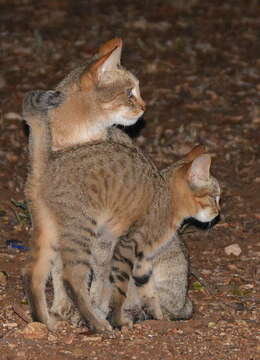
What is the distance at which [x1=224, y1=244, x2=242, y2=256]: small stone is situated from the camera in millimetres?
8445

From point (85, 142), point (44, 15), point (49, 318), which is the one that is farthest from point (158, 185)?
A: point (44, 15)

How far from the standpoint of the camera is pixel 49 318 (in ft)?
22.0

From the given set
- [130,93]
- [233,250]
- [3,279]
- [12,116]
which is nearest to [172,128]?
[12,116]

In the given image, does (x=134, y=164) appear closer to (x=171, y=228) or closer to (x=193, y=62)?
(x=171, y=228)

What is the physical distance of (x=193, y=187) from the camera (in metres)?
7.35

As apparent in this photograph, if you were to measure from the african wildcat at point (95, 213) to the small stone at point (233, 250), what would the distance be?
1302 mm

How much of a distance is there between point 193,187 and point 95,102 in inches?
45.0

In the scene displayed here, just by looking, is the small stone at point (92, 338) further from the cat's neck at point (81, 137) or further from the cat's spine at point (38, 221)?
the cat's neck at point (81, 137)

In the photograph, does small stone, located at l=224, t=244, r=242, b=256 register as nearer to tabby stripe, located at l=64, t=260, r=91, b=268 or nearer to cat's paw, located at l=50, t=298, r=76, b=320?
cat's paw, located at l=50, t=298, r=76, b=320

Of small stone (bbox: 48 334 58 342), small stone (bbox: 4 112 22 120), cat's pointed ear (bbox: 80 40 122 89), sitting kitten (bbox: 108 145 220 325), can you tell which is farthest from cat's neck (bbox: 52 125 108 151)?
small stone (bbox: 4 112 22 120)

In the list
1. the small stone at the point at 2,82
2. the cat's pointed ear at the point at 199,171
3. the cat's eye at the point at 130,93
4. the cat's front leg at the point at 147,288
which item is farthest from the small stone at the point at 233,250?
the small stone at the point at 2,82

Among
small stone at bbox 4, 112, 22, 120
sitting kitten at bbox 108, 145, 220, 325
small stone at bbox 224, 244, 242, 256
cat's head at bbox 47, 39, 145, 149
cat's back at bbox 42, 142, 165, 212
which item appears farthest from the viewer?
small stone at bbox 4, 112, 22, 120

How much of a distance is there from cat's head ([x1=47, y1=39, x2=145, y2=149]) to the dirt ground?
142cm

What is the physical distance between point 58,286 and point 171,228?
41.4 inches
